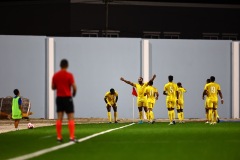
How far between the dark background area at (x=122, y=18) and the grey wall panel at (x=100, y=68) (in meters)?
11.8

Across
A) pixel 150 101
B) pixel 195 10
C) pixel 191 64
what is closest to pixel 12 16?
pixel 195 10

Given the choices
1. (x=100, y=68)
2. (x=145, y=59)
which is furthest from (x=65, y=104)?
(x=145, y=59)

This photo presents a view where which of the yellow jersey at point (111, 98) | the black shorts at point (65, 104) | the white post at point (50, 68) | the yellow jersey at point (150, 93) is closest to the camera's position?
the black shorts at point (65, 104)

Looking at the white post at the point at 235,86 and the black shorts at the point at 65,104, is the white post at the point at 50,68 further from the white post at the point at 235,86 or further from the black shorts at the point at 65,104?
the black shorts at the point at 65,104

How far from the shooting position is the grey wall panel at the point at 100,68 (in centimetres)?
4303

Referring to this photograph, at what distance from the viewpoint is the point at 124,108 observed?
141 feet

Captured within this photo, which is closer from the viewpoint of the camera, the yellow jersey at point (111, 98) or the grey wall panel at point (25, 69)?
the yellow jersey at point (111, 98)

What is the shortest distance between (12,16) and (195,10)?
47.1 ft

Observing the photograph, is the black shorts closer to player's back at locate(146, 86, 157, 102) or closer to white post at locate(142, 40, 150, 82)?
player's back at locate(146, 86, 157, 102)

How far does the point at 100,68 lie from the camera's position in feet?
142

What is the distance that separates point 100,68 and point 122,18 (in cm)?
1312

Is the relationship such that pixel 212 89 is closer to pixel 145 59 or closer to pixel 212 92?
pixel 212 92

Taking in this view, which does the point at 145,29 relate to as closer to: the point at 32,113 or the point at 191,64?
the point at 191,64

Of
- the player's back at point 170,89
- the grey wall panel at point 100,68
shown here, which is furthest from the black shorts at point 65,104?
the grey wall panel at point 100,68
